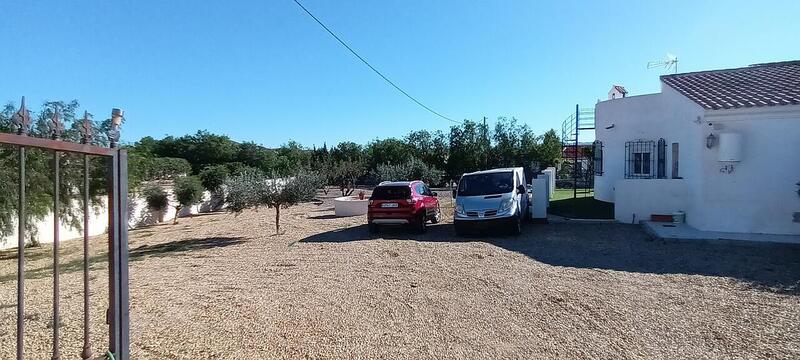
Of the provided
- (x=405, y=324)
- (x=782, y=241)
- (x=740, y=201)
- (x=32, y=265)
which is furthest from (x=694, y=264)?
(x=32, y=265)

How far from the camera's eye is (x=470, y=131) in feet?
104

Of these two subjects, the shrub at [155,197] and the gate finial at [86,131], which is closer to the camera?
the gate finial at [86,131]

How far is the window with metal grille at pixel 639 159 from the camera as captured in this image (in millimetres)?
18250

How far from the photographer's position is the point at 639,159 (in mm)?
18750

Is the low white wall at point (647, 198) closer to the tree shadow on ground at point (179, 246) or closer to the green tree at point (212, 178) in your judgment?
the tree shadow on ground at point (179, 246)

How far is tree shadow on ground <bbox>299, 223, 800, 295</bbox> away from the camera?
8023mm

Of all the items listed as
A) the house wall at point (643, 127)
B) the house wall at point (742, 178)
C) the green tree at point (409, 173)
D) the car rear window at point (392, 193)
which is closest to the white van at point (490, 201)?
the car rear window at point (392, 193)

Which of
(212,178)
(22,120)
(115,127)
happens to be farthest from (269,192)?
(212,178)

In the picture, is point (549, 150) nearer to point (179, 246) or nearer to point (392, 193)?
point (392, 193)

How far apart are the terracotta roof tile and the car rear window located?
338 inches

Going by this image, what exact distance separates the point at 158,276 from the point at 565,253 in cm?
859

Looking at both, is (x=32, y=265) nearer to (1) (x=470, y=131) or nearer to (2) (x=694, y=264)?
(2) (x=694, y=264)

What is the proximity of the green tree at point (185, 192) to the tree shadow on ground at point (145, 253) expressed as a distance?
34.9ft

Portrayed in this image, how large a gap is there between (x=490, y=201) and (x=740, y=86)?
28.5 feet
